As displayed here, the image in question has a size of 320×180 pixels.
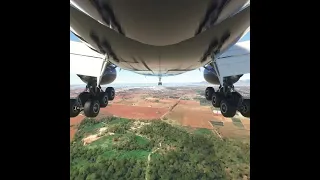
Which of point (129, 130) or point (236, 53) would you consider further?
point (129, 130)

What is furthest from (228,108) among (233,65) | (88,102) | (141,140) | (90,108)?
(141,140)

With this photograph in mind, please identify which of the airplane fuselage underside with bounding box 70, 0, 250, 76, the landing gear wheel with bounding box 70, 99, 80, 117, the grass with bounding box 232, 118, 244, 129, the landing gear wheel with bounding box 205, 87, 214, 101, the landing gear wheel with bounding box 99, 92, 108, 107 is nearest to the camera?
the airplane fuselage underside with bounding box 70, 0, 250, 76

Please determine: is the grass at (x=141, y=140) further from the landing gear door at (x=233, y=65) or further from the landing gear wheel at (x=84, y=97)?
the landing gear door at (x=233, y=65)

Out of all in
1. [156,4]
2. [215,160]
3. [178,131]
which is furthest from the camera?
[178,131]

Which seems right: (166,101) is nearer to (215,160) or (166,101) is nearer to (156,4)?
(215,160)

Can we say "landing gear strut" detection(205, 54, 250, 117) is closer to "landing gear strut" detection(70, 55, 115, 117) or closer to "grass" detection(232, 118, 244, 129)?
"landing gear strut" detection(70, 55, 115, 117)

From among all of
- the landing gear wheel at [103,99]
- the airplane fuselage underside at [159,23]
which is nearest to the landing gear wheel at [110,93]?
the landing gear wheel at [103,99]

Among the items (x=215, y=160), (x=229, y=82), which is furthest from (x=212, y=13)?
(x=215, y=160)

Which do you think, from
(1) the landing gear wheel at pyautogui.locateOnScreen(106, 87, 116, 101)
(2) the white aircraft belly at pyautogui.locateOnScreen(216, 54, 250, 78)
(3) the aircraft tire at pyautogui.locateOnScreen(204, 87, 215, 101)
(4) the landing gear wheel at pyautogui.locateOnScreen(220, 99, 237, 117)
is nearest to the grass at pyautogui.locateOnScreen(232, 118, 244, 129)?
(3) the aircraft tire at pyautogui.locateOnScreen(204, 87, 215, 101)

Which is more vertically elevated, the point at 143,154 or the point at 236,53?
the point at 236,53
